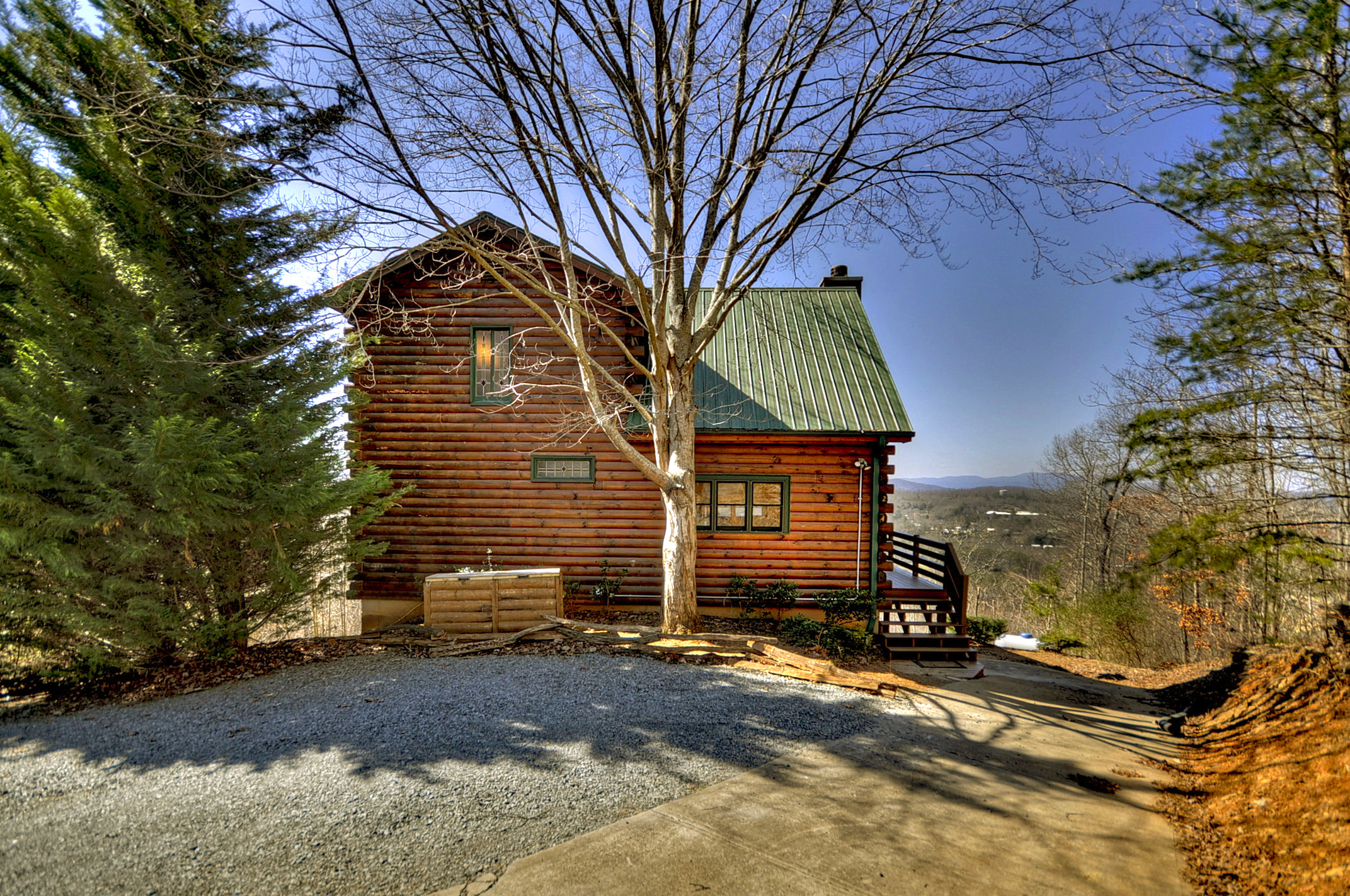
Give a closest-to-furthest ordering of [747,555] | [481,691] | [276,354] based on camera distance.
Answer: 1. [481,691]
2. [276,354]
3. [747,555]

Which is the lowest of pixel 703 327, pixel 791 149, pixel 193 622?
pixel 193 622

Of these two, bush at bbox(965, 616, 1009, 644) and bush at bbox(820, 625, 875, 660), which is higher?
bush at bbox(820, 625, 875, 660)

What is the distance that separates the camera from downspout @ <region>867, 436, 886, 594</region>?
10.3m

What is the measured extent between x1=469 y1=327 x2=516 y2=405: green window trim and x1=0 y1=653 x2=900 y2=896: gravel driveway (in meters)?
5.32

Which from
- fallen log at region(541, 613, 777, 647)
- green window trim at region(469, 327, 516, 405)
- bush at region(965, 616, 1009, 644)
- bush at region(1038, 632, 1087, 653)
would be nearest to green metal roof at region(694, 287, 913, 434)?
fallen log at region(541, 613, 777, 647)

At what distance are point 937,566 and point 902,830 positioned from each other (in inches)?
280

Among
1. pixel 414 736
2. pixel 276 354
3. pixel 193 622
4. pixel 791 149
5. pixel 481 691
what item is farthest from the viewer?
pixel 791 149

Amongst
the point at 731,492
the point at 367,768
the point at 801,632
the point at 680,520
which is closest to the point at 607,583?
the point at 680,520

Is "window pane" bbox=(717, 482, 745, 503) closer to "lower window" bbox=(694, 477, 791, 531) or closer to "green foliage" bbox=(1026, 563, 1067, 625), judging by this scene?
"lower window" bbox=(694, 477, 791, 531)

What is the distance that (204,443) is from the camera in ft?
20.5

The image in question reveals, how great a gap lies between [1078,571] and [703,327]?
64.1 feet

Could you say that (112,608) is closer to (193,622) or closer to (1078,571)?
(193,622)

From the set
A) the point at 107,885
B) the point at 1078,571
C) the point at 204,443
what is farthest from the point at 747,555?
the point at 1078,571

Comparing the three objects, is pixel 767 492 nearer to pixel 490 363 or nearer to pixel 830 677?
pixel 830 677
